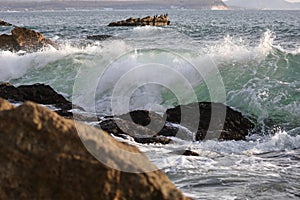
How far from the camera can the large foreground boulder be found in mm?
2473

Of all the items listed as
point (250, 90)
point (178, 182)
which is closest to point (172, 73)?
point (250, 90)

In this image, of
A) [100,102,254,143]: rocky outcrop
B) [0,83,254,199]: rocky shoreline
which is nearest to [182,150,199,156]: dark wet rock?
[100,102,254,143]: rocky outcrop

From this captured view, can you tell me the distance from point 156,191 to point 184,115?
5215mm

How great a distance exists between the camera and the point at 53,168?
2.47m

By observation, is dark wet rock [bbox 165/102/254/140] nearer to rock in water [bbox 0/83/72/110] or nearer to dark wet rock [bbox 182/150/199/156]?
dark wet rock [bbox 182/150/199/156]

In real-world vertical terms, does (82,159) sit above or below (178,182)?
above

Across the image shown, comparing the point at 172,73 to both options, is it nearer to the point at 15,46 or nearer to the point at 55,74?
the point at 55,74

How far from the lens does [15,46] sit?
1703 cm

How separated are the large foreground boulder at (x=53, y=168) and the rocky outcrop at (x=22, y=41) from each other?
47.7ft

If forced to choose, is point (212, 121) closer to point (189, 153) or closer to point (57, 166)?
point (189, 153)

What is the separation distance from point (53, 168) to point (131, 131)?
14.3ft

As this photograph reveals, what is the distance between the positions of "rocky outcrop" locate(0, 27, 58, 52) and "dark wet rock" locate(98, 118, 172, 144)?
10.3m

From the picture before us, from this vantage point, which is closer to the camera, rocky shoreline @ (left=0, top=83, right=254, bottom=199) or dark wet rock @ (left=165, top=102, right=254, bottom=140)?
rocky shoreline @ (left=0, top=83, right=254, bottom=199)

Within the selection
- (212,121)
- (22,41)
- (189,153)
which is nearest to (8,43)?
(22,41)
